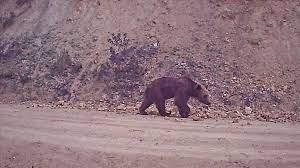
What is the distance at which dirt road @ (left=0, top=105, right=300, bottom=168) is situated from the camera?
1058cm

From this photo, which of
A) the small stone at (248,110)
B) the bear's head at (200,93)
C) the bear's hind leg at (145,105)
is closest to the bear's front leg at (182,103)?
the bear's head at (200,93)

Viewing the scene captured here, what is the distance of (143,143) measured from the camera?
39.7 feet

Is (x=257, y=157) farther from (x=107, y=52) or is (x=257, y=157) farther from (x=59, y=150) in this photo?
(x=107, y=52)

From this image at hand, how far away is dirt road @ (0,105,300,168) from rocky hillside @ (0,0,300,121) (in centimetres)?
479

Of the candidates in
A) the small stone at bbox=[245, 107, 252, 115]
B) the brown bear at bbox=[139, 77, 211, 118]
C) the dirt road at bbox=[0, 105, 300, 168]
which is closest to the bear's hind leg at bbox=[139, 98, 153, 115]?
the brown bear at bbox=[139, 77, 211, 118]

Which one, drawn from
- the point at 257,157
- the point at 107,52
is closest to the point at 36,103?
the point at 107,52

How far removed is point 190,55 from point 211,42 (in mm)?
1129

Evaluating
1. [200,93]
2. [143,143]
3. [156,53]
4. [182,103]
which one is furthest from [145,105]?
[156,53]

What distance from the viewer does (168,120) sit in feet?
51.9

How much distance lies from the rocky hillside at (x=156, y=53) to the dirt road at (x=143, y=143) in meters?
4.79

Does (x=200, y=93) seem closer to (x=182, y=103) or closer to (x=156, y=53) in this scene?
(x=182, y=103)

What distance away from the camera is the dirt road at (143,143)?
10.6 m

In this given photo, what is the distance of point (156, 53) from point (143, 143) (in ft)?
37.9

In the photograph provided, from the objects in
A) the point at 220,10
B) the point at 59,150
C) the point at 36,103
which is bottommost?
the point at 36,103
